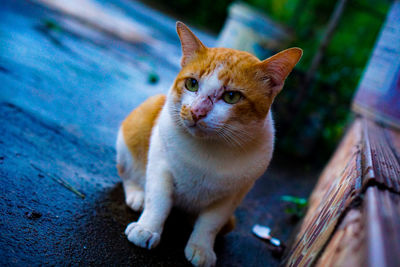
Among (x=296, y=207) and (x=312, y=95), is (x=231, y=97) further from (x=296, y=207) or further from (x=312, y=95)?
(x=312, y=95)

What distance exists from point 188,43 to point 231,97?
1.34 feet

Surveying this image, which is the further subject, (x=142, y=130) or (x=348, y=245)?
(x=142, y=130)

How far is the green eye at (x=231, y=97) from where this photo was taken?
1444mm

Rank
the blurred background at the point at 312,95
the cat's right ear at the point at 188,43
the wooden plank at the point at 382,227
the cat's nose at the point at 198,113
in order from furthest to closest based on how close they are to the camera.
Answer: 1. the blurred background at the point at 312,95
2. the cat's right ear at the point at 188,43
3. the cat's nose at the point at 198,113
4. the wooden plank at the point at 382,227

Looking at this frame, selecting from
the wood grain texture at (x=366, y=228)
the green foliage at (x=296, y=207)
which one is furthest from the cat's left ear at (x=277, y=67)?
the green foliage at (x=296, y=207)

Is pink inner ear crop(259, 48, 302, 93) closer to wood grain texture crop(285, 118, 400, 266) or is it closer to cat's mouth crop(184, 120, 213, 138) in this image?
cat's mouth crop(184, 120, 213, 138)

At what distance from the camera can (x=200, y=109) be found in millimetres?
1350

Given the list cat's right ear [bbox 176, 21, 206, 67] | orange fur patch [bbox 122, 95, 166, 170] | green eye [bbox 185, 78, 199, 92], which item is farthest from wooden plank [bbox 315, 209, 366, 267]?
orange fur patch [bbox 122, 95, 166, 170]

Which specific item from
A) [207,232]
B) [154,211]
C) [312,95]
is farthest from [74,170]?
[312,95]

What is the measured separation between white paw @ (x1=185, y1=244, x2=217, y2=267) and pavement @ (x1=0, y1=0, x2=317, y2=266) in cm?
6

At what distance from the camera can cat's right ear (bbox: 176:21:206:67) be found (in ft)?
5.30

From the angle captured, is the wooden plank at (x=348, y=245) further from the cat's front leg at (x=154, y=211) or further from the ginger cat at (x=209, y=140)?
the cat's front leg at (x=154, y=211)

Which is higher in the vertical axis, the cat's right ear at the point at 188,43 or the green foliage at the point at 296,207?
the cat's right ear at the point at 188,43

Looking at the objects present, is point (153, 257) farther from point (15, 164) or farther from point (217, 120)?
point (15, 164)
